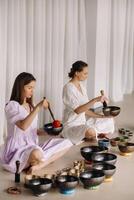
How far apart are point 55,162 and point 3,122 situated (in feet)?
2.76

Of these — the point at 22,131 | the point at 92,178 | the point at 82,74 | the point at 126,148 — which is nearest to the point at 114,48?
the point at 82,74

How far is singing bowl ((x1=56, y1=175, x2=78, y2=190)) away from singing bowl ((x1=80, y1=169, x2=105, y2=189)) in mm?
65

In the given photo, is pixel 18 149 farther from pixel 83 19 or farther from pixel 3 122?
pixel 83 19

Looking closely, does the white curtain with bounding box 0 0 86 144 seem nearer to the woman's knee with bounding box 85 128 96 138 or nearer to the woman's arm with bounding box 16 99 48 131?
the woman's knee with bounding box 85 128 96 138

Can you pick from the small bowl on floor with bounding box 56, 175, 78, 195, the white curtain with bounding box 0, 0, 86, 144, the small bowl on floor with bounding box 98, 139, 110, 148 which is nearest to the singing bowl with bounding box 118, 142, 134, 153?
the small bowl on floor with bounding box 98, 139, 110, 148

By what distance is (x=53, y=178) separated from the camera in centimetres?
338

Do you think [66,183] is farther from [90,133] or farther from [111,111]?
[111,111]

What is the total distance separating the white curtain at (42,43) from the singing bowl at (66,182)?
1360 mm

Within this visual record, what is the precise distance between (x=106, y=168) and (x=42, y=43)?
1989 millimetres

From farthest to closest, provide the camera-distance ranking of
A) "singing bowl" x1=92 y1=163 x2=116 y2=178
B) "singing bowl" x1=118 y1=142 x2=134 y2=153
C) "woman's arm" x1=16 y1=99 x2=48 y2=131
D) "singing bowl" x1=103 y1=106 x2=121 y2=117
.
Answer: "singing bowl" x1=103 y1=106 x2=121 y2=117 < "singing bowl" x1=118 y1=142 x2=134 y2=153 < "woman's arm" x1=16 y1=99 x2=48 y2=131 < "singing bowl" x1=92 y1=163 x2=116 y2=178

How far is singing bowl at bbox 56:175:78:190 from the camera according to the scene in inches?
127

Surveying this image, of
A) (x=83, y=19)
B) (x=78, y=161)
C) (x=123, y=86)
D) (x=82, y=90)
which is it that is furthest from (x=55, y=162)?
(x=123, y=86)

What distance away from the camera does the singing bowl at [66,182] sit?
3230mm

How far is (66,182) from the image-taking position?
323 centimetres
